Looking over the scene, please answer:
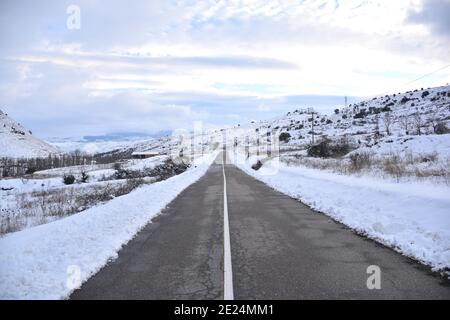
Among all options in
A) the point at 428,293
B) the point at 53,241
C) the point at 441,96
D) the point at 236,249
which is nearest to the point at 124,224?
the point at 53,241

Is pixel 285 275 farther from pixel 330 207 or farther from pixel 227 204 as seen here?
pixel 227 204

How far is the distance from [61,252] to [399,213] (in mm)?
7943

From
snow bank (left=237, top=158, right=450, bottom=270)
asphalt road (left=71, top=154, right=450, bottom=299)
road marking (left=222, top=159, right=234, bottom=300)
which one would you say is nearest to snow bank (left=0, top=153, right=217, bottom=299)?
asphalt road (left=71, top=154, right=450, bottom=299)

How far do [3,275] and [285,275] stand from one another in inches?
171

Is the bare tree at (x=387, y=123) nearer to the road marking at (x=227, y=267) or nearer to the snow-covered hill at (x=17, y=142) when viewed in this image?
the road marking at (x=227, y=267)

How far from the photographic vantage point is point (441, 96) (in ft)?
323

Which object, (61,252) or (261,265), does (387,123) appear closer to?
(261,265)

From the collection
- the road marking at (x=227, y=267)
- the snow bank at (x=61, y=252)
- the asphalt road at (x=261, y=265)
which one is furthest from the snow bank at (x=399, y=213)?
the snow bank at (x=61, y=252)

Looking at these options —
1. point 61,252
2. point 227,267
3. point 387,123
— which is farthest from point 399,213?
point 387,123

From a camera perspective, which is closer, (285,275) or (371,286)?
(371,286)

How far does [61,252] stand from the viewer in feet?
26.9

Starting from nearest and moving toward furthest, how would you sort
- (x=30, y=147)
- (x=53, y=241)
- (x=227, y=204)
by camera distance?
(x=53, y=241) < (x=227, y=204) < (x=30, y=147)

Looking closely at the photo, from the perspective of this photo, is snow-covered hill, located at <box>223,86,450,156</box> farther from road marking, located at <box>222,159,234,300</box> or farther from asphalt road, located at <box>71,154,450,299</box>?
road marking, located at <box>222,159,234,300</box>

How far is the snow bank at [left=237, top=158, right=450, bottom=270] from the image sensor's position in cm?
829
